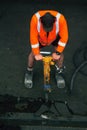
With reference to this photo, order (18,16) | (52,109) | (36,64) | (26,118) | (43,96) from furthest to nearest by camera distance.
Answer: (18,16) → (36,64) → (43,96) → (52,109) → (26,118)

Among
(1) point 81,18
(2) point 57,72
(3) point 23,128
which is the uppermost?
(1) point 81,18

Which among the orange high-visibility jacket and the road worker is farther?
A: the orange high-visibility jacket

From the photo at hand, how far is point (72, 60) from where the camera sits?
550 centimetres

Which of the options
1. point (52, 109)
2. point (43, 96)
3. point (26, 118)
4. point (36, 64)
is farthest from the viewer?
point (36, 64)

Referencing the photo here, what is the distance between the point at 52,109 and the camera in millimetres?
4543

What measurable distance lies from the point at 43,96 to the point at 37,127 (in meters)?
0.76

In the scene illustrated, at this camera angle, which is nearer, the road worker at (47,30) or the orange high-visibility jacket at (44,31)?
the road worker at (47,30)

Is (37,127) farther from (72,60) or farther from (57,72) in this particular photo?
(72,60)

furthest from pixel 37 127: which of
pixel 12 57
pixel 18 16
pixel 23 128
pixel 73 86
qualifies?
pixel 18 16

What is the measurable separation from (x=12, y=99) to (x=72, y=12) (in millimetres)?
2491

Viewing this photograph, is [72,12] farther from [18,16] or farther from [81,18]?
[18,16]

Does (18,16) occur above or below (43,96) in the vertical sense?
above

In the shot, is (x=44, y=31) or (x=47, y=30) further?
(x=44, y=31)

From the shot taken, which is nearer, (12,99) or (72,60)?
(12,99)
